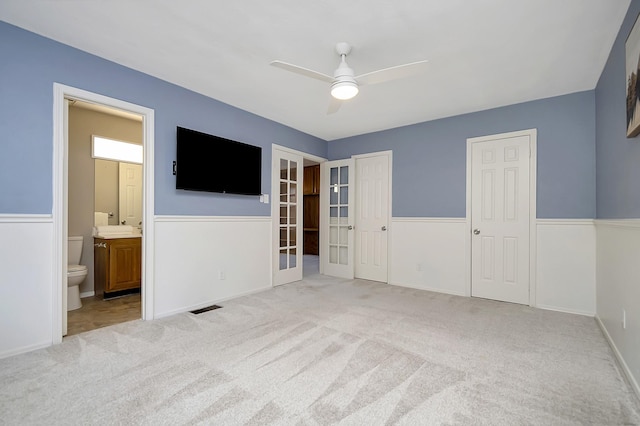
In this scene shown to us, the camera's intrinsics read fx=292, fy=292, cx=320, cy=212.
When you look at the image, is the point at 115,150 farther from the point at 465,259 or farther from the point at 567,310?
the point at 567,310

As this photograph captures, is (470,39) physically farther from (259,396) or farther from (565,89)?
(259,396)

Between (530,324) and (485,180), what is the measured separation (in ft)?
6.03

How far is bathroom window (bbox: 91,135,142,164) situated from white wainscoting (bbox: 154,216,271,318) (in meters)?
1.83

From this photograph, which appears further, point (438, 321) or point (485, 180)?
point (485, 180)

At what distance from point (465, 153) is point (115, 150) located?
193 inches

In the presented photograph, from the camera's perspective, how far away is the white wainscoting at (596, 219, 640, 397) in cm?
183

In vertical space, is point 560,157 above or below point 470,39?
below

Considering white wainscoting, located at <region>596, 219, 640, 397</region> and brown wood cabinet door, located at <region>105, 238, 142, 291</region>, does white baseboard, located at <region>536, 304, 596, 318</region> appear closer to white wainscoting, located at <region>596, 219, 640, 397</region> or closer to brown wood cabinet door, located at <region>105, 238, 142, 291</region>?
white wainscoting, located at <region>596, 219, 640, 397</region>

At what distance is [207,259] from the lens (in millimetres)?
3506

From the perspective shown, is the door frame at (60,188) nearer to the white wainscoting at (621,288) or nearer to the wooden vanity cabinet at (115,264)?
the wooden vanity cabinet at (115,264)

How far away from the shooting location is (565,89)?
324 cm

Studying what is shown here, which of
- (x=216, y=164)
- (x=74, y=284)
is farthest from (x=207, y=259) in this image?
(x=74, y=284)

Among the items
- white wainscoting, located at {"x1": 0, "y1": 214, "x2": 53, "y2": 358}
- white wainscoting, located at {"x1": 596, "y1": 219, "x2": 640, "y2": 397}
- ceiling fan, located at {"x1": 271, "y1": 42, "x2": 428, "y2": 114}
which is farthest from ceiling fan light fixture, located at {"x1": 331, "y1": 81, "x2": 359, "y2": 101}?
white wainscoting, located at {"x1": 0, "y1": 214, "x2": 53, "y2": 358}

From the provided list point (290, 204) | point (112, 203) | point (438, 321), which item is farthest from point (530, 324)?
point (112, 203)
